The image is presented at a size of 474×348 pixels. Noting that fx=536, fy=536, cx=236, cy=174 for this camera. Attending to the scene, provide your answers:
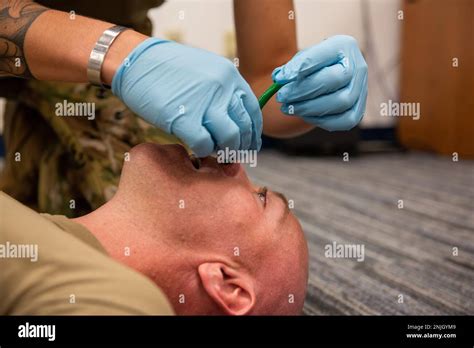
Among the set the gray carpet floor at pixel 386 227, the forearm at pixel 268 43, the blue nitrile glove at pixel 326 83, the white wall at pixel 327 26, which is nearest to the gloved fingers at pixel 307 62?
the blue nitrile glove at pixel 326 83

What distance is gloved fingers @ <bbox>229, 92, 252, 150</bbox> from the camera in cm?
71

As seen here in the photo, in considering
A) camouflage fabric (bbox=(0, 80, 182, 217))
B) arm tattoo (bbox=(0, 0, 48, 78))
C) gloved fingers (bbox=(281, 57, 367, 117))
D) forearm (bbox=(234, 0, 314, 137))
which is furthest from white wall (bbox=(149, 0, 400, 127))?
gloved fingers (bbox=(281, 57, 367, 117))

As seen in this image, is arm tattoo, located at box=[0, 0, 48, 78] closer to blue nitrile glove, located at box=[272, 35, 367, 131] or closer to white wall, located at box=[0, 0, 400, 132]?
blue nitrile glove, located at box=[272, 35, 367, 131]

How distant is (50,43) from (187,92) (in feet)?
0.79

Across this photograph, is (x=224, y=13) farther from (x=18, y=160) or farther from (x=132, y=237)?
(x=132, y=237)

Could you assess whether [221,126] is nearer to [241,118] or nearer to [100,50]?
[241,118]

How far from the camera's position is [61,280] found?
0.54 meters

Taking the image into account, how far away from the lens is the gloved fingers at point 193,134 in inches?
26.5

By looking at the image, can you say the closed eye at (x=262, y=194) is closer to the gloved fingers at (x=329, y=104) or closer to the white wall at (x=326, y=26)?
the gloved fingers at (x=329, y=104)

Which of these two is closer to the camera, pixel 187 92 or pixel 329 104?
pixel 187 92

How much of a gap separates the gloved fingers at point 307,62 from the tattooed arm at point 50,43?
8.0 inches

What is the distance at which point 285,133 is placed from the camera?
41.5 inches

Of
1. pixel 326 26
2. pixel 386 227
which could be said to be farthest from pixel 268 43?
pixel 326 26
